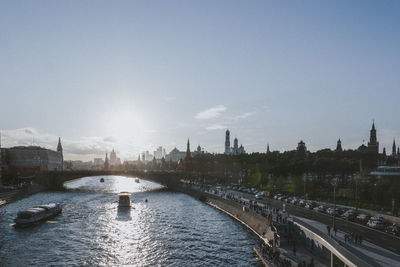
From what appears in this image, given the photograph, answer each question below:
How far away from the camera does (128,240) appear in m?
62.6

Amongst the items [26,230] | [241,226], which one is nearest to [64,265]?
[26,230]

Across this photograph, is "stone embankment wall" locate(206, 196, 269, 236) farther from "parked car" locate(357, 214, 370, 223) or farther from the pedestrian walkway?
"parked car" locate(357, 214, 370, 223)

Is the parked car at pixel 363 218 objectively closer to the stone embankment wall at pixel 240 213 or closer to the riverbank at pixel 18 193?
the stone embankment wall at pixel 240 213

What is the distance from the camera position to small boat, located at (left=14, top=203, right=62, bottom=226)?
72500 mm

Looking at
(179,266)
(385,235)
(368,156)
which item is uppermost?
(368,156)

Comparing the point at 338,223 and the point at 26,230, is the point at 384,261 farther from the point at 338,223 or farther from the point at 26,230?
the point at 26,230

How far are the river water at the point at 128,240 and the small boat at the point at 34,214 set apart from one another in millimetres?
1675

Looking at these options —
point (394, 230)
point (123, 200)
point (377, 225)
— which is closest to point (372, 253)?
point (394, 230)

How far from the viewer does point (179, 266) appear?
47.3 m

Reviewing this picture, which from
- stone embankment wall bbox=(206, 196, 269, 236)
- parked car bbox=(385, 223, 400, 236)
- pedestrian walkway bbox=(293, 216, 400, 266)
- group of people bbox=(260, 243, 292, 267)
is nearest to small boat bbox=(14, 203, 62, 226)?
stone embankment wall bbox=(206, 196, 269, 236)

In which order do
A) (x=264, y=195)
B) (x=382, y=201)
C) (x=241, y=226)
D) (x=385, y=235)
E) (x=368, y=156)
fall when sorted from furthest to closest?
(x=368, y=156)
(x=264, y=195)
(x=382, y=201)
(x=241, y=226)
(x=385, y=235)

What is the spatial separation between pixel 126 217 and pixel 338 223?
173 feet

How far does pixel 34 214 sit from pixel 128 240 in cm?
2705

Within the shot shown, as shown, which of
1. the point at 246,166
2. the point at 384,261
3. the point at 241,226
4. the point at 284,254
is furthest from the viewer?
the point at 246,166
